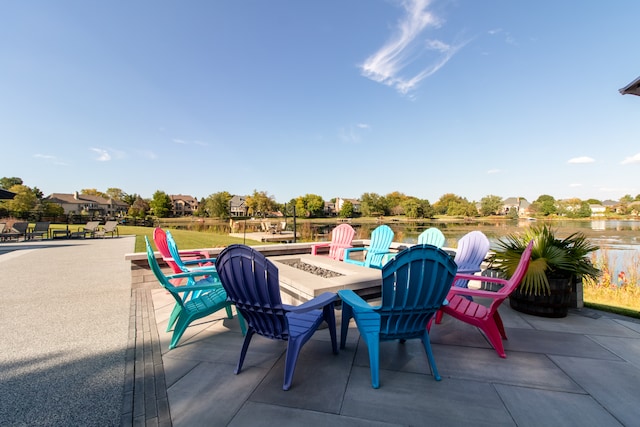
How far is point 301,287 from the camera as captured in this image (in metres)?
2.66

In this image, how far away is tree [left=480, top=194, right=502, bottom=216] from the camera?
47375 millimetres

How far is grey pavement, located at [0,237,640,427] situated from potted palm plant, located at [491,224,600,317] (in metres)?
0.16

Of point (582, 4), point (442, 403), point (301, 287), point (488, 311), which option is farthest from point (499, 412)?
point (582, 4)

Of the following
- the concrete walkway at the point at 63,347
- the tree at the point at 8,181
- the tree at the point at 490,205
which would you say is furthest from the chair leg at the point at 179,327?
the tree at the point at 8,181

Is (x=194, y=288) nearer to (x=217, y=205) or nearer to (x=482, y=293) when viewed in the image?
(x=482, y=293)

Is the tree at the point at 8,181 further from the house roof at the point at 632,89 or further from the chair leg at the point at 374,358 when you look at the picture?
the house roof at the point at 632,89

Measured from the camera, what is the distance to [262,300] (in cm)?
180

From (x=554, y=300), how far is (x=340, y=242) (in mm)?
3394

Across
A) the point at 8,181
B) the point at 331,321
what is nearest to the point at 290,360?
the point at 331,321

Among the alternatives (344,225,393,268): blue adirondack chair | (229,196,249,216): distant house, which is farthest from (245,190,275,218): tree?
(344,225,393,268): blue adirondack chair

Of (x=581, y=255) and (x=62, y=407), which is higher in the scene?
(x=581, y=255)

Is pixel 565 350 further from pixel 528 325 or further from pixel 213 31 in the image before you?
pixel 213 31

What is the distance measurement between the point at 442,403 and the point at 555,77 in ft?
37.5

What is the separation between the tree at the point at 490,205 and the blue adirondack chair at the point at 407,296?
52546 millimetres
